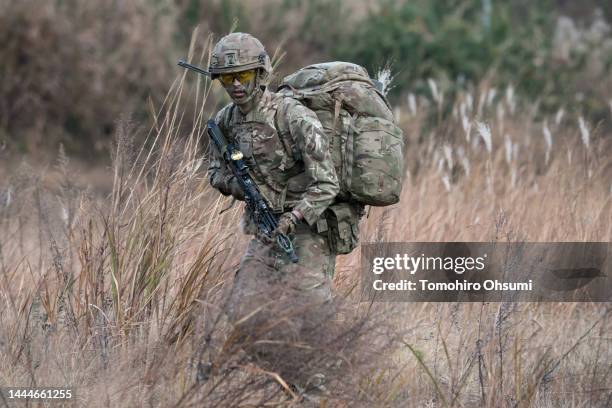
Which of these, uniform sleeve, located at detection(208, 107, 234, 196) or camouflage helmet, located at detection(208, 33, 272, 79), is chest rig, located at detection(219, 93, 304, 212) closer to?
uniform sleeve, located at detection(208, 107, 234, 196)

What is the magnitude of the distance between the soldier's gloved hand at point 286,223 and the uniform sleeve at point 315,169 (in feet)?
0.12

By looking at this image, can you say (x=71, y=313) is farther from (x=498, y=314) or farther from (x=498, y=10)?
(x=498, y=10)

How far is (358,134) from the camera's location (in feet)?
16.0

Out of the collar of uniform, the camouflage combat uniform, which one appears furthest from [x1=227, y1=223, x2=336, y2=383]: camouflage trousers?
the collar of uniform

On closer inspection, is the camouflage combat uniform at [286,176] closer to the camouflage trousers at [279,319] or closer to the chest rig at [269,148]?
the chest rig at [269,148]

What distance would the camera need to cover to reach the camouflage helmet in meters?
4.67

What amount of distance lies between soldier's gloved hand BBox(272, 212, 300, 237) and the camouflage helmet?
0.62m

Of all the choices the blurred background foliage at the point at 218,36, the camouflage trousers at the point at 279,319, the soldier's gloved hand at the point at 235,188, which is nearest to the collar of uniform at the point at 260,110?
the soldier's gloved hand at the point at 235,188

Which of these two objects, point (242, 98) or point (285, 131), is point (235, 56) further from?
point (285, 131)

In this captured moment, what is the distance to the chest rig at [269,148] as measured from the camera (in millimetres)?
4809

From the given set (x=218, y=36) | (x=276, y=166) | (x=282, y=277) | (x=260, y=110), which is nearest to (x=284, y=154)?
(x=276, y=166)

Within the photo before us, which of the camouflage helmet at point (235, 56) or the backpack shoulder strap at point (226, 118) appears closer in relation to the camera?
the camouflage helmet at point (235, 56)

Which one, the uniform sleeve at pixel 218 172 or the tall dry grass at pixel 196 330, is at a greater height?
the uniform sleeve at pixel 218 172

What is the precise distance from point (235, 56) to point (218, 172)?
→ 0.57 meters
